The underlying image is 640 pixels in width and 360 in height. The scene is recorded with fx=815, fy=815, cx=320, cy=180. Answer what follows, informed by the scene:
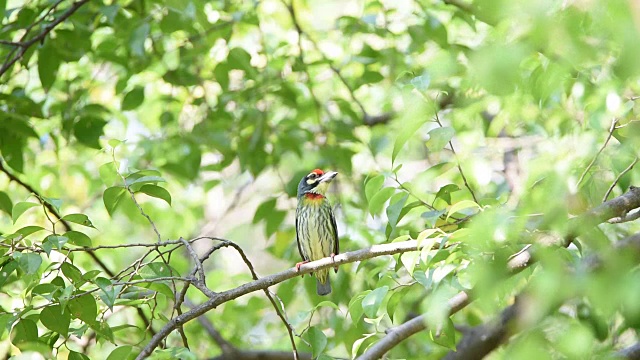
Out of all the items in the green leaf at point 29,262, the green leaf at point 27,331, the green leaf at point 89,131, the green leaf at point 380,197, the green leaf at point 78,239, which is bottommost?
the green leaf at point 89,131

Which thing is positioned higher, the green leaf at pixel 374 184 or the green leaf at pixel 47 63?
the green leaf at pixel 374 184

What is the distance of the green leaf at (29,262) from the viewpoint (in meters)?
3.11

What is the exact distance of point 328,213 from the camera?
6.46 meters

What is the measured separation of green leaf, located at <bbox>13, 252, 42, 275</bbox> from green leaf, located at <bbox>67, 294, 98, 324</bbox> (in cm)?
21

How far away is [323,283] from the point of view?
634 centimetres

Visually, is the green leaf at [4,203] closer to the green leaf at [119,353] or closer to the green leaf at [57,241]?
the green leaf at [57,241]

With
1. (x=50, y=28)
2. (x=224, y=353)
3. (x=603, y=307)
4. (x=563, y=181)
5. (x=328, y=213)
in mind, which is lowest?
(x=224, y=353)

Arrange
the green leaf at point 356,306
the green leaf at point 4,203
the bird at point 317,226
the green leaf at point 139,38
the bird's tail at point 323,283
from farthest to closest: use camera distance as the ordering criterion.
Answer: the bird at point 317,226
the bird's tail at point 323,283
the green leaf at point 139,38
the green leaf at point 4,203
the green leaf at point 356,306

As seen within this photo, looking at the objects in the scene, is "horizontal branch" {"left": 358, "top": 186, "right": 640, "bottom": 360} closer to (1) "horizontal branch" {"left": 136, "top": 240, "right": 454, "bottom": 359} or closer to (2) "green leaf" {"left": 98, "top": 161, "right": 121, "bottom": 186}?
(1) "horizontal branch" {"left": 136, "top": 240, "right": 454, "bottom": 359}

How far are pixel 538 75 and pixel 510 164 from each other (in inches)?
136

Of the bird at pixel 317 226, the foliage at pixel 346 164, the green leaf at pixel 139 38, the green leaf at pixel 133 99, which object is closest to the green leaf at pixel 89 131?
the foliage at pixel 346 164

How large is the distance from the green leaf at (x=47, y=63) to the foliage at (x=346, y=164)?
1 cm

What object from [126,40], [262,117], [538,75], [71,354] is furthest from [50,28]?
[538,75]

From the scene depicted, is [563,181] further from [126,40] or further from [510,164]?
[510,164]
